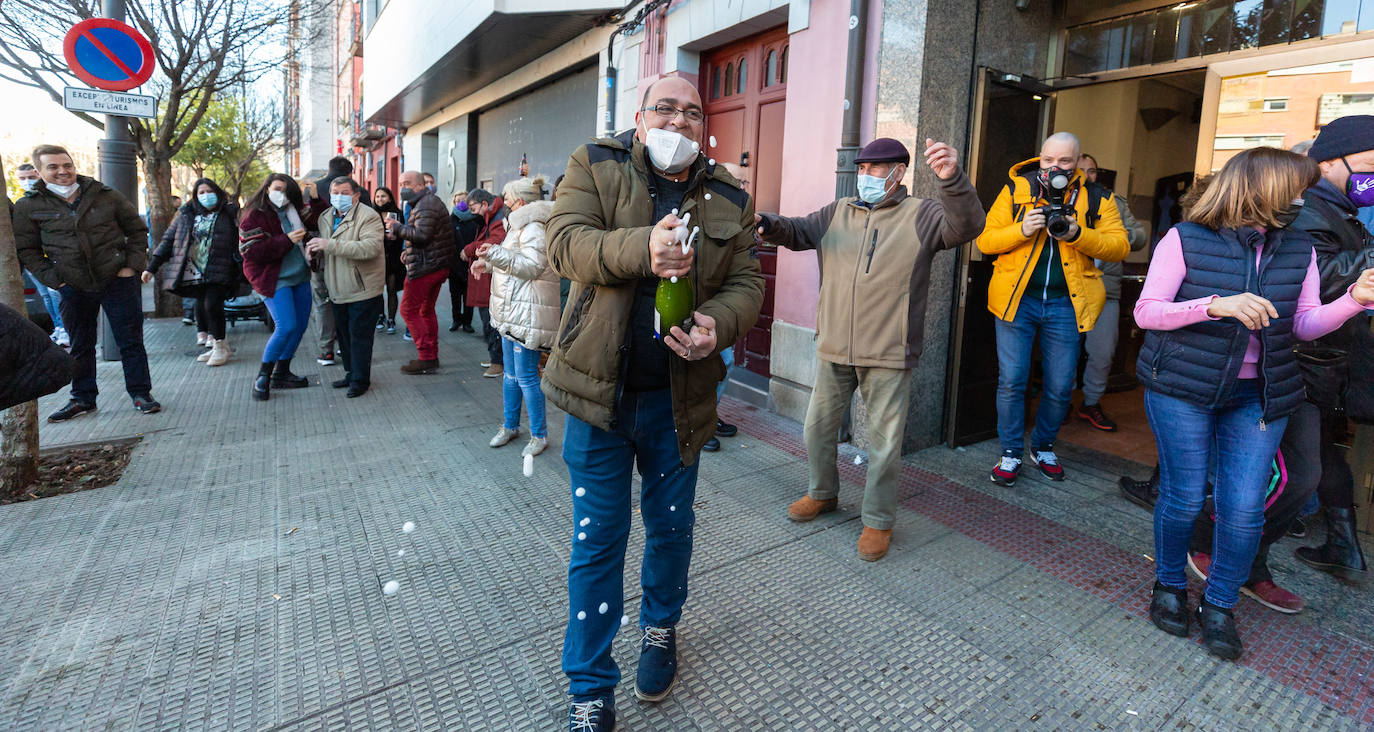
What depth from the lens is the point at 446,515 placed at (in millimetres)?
3848

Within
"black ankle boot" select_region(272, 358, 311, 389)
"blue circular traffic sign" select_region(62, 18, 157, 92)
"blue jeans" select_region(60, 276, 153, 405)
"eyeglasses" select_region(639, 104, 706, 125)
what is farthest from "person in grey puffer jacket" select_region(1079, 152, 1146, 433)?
"blue circular traffic sign" select_region(62, 18, 157, 92)

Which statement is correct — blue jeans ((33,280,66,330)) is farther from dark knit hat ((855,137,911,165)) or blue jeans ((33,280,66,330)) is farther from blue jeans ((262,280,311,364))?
dark knit hat ((855,137,911,165))

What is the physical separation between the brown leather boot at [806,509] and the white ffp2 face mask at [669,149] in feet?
7.21

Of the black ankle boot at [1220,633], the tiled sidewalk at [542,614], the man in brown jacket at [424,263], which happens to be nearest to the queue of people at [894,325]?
the black ankle boot at [1220,633]

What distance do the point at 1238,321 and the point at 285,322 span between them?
634 cm

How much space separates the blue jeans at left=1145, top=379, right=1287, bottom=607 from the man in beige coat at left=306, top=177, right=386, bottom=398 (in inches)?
223

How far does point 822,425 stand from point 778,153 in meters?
3.22

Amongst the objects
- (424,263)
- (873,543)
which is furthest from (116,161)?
(873,543)

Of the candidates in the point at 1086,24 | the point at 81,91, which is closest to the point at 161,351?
the point at 81,91

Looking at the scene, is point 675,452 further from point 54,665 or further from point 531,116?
point 531,116

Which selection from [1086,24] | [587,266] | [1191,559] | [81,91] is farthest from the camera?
[81,91]

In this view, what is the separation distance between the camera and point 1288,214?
8.48 ft

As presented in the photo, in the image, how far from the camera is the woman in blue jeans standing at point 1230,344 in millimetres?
2576

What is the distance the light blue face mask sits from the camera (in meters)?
3.46
